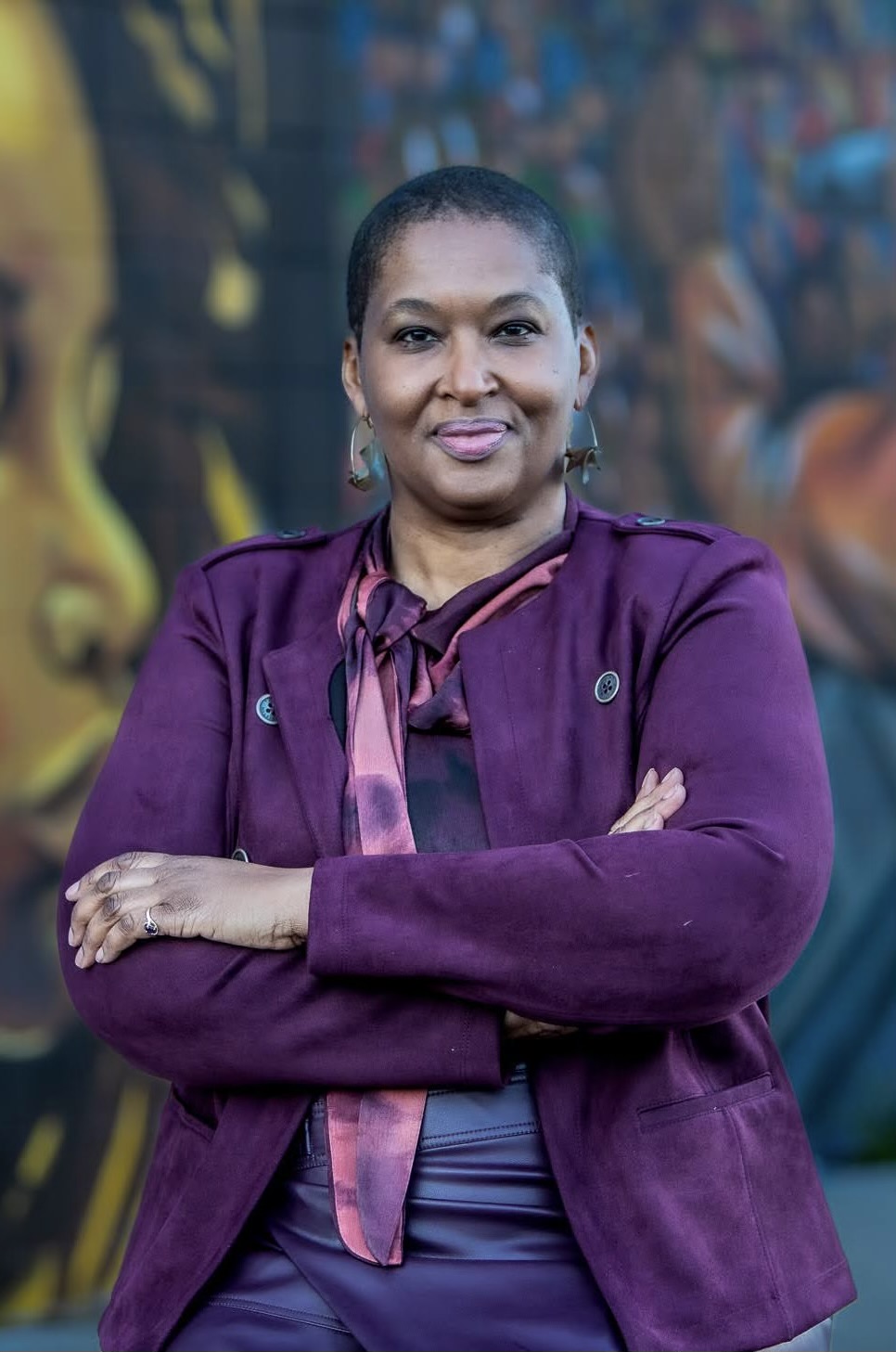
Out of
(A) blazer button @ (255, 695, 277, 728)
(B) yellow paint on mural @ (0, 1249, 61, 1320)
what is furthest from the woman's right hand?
(B) yellow paint on mural @ (0, 1249, 61, 1320)

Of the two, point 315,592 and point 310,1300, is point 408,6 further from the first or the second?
point 310,1300

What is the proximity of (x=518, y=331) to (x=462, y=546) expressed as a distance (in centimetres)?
32

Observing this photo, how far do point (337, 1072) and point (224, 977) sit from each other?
18cm

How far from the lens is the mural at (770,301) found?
4.70 m

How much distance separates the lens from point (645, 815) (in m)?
2.21

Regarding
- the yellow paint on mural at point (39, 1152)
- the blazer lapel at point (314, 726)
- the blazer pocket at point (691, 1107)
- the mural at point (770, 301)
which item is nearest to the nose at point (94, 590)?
the yellow paint on mural at point (39, 1152)

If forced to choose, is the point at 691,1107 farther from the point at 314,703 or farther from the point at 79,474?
the point at 79,474

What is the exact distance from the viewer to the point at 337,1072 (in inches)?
85.2

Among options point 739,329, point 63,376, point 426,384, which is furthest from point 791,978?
point 426,384

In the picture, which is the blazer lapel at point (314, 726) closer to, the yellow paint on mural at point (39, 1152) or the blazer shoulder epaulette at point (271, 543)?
the blazer shoulder epaulette at point (271, 543)

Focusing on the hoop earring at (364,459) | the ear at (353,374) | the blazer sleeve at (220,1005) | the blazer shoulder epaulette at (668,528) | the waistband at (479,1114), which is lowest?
the waistband at (479,1114)

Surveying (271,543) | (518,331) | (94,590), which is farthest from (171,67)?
(518,331)

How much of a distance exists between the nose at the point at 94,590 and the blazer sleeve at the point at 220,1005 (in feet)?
6.28

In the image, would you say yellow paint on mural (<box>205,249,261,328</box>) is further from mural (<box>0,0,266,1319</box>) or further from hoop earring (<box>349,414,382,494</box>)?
hoop earring (<box>349,414,382,494</box>)
